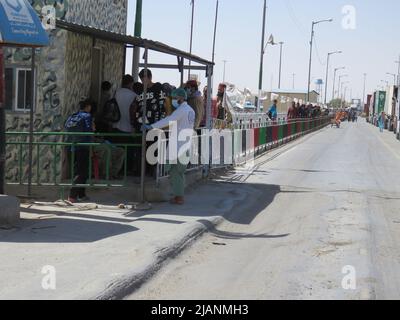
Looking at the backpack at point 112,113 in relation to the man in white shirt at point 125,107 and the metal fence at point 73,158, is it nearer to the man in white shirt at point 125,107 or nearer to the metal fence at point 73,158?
the man in white shirt at point 125,107

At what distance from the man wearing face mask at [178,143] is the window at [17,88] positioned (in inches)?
115

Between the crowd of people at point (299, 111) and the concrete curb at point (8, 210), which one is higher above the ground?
the crowd of people at point (299, 111)

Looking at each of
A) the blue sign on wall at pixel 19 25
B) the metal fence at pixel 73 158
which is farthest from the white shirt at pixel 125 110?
the blue sign on wall at pixel 19 25

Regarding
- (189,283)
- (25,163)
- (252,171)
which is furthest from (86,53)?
(189,283)

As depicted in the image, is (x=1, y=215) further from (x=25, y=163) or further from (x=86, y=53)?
(x=86, y=53)

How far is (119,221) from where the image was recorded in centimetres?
934

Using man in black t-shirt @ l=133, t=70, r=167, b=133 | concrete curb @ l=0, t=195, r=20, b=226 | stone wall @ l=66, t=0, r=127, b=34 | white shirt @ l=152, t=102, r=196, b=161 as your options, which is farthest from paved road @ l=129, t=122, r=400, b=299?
stone wall @ l=66, t=0, r=127, b=34

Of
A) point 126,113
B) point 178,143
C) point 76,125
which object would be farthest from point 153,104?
point 76,125

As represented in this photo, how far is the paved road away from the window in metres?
4.48

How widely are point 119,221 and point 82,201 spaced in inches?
72.8

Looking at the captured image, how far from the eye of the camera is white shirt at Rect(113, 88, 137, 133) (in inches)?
479

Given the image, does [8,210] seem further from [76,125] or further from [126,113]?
[126,113]

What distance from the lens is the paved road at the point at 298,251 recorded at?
6512 mm

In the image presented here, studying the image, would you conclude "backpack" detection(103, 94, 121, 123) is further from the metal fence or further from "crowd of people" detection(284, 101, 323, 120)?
"crowd of people" detection(284, 101, 323, 120)
